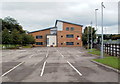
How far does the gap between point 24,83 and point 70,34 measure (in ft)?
213

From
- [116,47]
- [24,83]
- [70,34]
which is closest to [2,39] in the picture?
[70,34]

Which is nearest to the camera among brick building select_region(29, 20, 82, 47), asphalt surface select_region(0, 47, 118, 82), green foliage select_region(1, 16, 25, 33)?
asphalt surface select_region(0, 47, 118, 82)

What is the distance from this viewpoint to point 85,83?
7945 millimetres

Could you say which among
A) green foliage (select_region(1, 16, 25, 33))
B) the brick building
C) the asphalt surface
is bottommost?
the asphalt surface

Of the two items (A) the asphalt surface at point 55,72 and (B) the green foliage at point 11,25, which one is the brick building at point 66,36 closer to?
(B) the green foliage at point 11,25

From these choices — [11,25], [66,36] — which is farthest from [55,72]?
[11,25]

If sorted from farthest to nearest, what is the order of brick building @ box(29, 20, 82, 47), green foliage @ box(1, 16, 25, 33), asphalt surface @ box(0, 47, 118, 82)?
green foliage @ box(1, 16, 25, 33)
brick building @ box(29, 20, 82, 47)
asphalt surface @ box(0, 47, 118, 82)

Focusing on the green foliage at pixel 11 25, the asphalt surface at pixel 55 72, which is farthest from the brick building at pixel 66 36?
the asphalt surface at pixel 55 72

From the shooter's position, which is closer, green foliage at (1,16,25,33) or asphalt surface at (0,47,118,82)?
asphalt surface at (0,47,118,82)

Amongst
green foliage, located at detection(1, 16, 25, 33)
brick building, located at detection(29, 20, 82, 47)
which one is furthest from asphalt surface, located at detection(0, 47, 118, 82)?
green foliage, located at detection(1, 16, 25, 33)

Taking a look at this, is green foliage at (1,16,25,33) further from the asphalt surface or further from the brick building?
the asphalt surface

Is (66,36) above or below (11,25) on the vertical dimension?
below

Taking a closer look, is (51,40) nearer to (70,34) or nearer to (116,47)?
(70,34)

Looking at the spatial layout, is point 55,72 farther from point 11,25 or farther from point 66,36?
point 11,25
